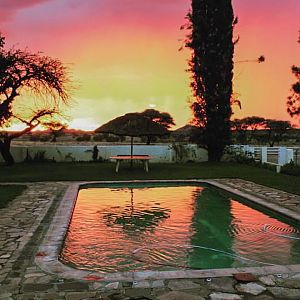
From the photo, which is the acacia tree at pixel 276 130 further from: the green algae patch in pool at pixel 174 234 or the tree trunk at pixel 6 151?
the green algae patch in pool at pixel 174 234

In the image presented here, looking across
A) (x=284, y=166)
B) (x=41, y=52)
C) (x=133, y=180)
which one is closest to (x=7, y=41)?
(x=41, y=52)

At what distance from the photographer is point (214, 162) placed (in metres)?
20.2

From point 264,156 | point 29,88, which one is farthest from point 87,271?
point 264,156

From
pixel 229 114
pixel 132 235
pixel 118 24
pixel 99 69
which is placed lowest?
pixel 132 235

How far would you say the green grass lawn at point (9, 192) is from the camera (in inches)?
343

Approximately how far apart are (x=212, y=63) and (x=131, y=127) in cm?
614

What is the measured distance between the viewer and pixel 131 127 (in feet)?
52.7

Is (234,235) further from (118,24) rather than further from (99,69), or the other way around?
(99,69)

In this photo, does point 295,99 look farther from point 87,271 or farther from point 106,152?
point 87,271

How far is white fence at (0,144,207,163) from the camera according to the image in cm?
2059

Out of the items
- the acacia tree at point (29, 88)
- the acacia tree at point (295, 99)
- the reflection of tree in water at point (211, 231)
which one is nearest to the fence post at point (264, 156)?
the acacia tree at point (295, 99)

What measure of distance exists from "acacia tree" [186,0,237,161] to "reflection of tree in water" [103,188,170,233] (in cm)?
1139

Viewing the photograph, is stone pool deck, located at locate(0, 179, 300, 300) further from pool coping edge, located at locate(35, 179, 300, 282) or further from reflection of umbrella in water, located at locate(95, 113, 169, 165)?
reflection of umbrella in water, located at locate(95, 113, 169, 165)

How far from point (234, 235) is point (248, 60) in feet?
48.3
